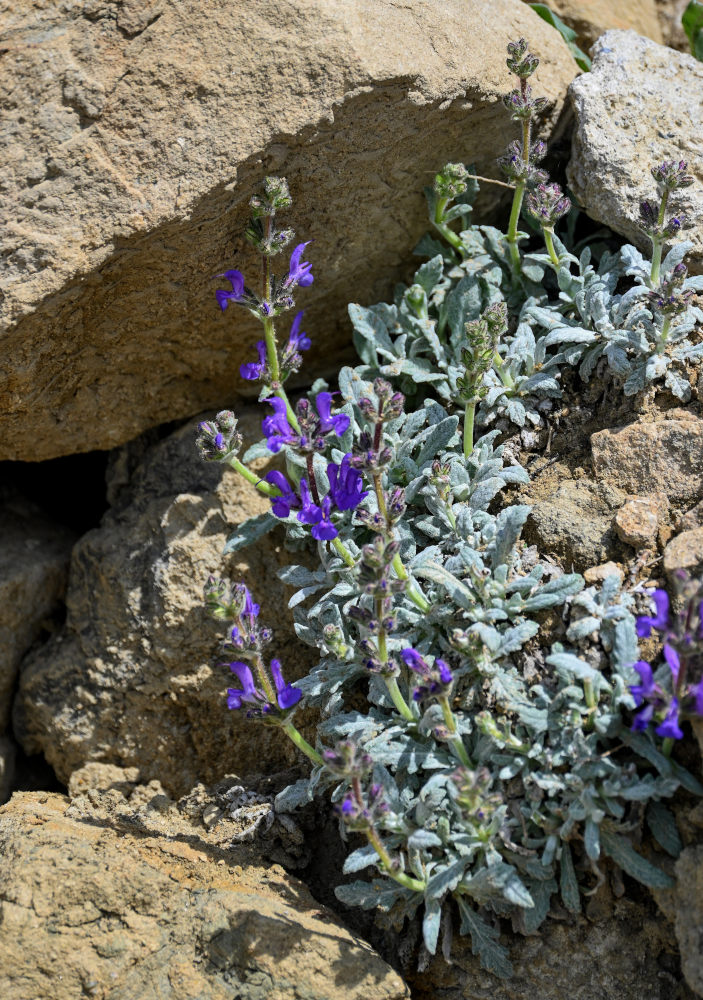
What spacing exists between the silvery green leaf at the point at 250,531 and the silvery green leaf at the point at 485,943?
1.75 metres

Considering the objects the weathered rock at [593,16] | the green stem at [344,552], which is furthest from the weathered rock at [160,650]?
the weathered rock at [593,16]

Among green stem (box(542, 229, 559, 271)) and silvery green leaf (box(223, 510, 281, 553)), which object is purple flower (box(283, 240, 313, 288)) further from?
green stem (box(542, 229, 559, 271))

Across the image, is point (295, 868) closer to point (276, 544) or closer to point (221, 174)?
point (276, 544)

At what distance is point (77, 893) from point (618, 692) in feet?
7.00

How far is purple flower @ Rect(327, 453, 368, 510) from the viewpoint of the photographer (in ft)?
12.1

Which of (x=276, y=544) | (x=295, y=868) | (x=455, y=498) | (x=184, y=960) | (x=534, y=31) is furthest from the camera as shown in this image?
(x=534, y=31)

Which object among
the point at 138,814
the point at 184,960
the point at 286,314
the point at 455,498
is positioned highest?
the point at 286,314

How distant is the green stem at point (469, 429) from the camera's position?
4082mm

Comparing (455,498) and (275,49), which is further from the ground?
(275,49)

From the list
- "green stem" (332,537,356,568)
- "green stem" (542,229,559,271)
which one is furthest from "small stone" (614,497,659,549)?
"green stem" (542,229,559,271)

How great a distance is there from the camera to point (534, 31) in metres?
4.85

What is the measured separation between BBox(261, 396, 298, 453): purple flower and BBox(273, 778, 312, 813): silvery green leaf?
1.40m

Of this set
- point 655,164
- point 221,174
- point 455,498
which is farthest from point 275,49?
point 455,498

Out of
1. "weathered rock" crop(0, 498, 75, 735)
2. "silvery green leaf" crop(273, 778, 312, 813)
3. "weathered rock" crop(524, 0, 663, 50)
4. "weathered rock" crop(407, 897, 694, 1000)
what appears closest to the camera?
"weathered rock" crop(407, 897, 694, 1000)
